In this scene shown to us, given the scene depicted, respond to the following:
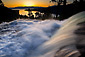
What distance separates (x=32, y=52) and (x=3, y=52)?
2.58ft

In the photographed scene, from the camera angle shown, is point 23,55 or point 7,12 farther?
point 7,12

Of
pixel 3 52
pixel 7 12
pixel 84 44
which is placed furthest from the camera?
pixel 7 12

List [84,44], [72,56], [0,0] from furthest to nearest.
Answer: [0,0]
[84,44]
[72,56]

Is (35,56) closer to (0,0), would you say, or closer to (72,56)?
(72,56)

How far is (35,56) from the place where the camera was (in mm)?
2701

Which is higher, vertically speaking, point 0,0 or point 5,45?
point 0,0

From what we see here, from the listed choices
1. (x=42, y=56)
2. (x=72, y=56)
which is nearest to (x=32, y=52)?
(x=42, y=56)

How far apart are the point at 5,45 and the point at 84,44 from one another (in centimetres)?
234

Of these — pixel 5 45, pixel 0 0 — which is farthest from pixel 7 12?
pixel 5 45

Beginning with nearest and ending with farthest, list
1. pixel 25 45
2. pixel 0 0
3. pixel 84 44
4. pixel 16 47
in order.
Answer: pixel 84 44 < pixel 16 47 < pixel 25 45 < pixel 0 0

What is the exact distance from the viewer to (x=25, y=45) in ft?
A: 10.7

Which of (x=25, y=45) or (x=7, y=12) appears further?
(x=7, y=12)

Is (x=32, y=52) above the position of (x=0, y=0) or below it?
below

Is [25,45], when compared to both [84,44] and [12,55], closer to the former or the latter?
[12,55]
